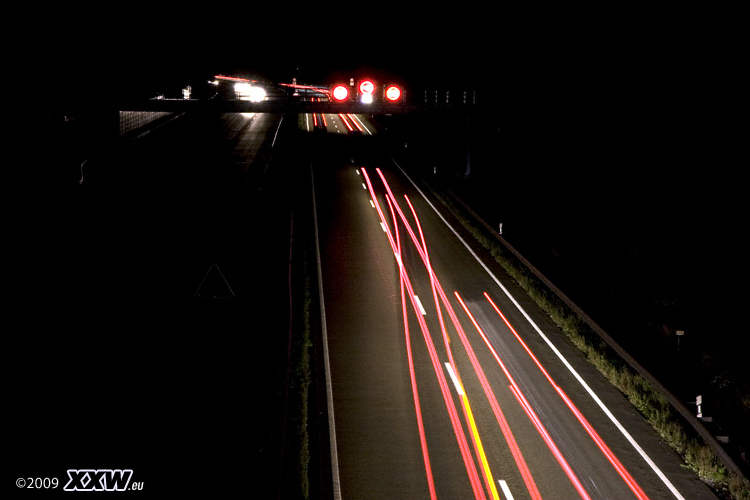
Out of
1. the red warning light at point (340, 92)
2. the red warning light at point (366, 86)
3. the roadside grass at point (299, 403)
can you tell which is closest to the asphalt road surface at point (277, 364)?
the roadside grass at point (299, 403)

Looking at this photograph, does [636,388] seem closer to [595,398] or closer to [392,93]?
[595,398]

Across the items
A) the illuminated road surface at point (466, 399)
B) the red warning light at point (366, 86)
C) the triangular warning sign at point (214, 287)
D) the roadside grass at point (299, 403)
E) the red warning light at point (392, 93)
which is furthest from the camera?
the red warning light at point (392, 93)

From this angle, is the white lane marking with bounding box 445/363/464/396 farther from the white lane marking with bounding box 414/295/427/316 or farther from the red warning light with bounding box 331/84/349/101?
the red warning light with bounding box 331/84/349/101

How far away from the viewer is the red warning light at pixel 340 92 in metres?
29.3

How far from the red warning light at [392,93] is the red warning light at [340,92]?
1.85 metres

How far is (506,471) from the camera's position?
14062 millimetres

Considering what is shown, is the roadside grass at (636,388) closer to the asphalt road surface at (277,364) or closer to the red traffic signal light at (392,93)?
the asphalt road surface at (277,364)

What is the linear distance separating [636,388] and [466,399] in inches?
152

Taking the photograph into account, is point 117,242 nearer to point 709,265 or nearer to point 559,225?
point 559,225

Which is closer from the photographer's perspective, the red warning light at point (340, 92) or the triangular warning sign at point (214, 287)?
the triangular warning sign at point (214, 287)

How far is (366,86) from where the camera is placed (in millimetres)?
27703

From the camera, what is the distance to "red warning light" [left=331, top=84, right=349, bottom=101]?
29328 millimetres

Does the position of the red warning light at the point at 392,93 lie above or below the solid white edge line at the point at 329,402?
above

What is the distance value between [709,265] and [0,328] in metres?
24.4
